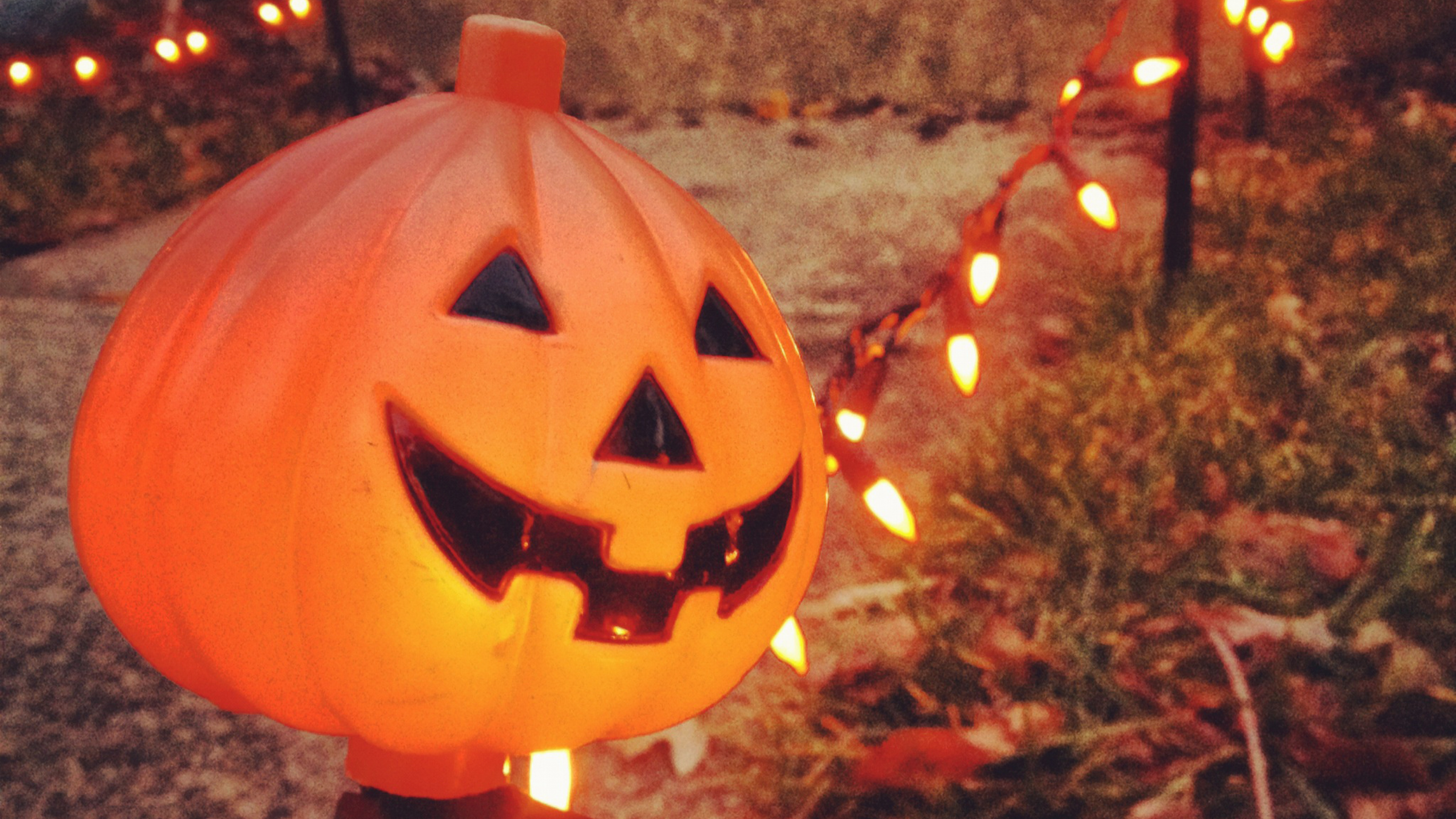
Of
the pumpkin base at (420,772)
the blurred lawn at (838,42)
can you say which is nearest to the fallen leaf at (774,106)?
the blurred lawn at (838,42)

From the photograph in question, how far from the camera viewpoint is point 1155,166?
3.62 m

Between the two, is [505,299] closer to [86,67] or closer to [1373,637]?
[1373,637]

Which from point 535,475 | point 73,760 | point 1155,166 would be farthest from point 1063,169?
point 1155,166

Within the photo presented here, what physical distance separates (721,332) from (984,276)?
2.11 feet

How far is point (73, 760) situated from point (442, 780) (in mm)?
930

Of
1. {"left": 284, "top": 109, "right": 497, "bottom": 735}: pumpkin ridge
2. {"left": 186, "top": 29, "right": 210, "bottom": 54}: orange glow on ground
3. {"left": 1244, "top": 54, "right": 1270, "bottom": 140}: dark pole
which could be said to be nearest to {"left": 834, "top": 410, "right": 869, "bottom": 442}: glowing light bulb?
{"left": 284, "top": 109, "right": 497, "bottom": 735}: pumpkin ridge

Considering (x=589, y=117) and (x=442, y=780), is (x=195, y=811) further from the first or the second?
(x=589, y=117)

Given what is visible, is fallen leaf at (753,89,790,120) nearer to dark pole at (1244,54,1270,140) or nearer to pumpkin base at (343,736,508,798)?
dark pole at (1244,54,1270,140)

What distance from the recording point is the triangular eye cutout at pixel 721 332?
3.86ft

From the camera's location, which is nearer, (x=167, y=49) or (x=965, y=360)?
(x=965, y=360)

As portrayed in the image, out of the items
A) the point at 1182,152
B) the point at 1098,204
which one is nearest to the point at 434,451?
the point at 1098,204

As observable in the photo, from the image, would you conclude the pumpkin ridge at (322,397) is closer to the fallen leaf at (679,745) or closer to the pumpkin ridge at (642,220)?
the pumpkin ridge at (642,220)

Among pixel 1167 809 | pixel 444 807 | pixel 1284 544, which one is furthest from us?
pixel 1284 544

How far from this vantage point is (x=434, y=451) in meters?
1.00
